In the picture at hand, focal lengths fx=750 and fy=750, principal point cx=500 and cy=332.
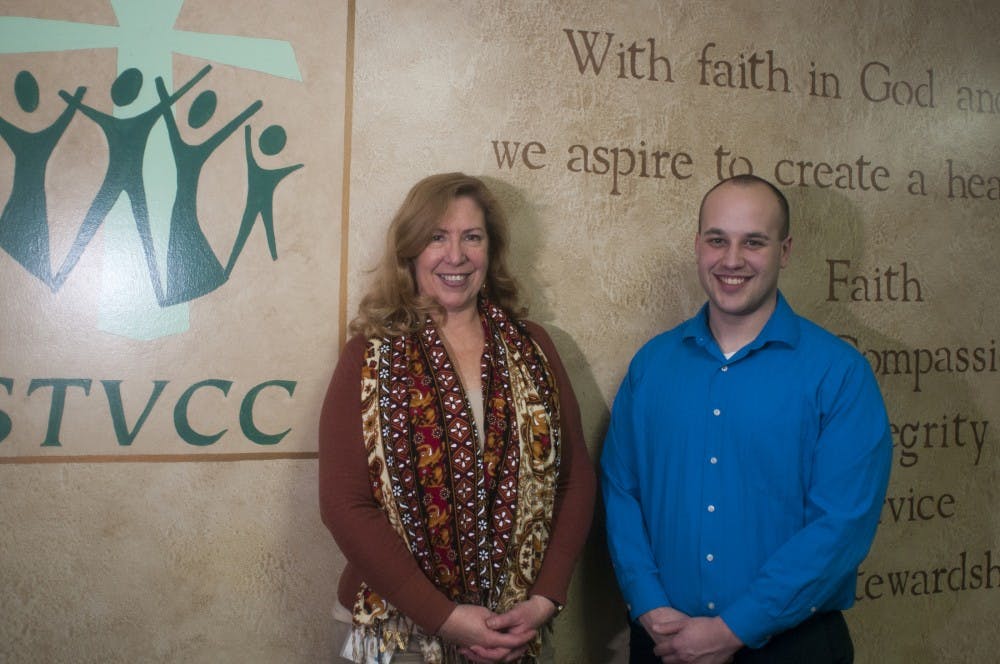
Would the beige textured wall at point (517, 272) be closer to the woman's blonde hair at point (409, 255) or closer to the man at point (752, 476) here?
the woman's blonde hair at point (409, 255)

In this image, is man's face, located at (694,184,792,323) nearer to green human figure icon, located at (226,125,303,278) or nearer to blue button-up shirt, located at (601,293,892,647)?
blue button-up shirt, located at (601,293,892,647)

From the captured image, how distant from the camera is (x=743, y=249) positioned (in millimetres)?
1768

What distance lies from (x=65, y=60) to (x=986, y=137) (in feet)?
9.63

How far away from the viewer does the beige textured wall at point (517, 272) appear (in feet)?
6.45

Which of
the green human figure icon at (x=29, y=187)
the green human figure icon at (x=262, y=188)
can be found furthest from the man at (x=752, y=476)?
the green human figure icon at (x=29, y=187)

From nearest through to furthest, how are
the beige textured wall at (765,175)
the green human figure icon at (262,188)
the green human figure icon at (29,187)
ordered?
the green human figure icon at (29,187) → the green human figure icon at (262,188) → the beige textured wall at (765,175)

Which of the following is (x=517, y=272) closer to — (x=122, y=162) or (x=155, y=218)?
(x=155, y=218)

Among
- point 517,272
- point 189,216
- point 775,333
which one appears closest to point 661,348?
point 775,333

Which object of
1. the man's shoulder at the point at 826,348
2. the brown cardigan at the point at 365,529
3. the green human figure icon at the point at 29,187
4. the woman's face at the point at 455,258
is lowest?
the brown cardigan at the point at 365,529

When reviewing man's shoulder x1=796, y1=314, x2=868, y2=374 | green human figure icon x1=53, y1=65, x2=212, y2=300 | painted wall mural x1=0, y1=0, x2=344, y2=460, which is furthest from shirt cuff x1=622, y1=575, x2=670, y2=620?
green human figure icon x1=53, y1=65, x2=212, y2=300

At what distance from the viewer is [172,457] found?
202cm

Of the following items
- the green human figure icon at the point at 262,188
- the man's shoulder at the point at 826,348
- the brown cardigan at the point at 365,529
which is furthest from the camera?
the green human figure icon at the point at 262,188

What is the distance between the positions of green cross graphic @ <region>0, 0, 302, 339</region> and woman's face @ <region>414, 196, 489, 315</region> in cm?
72

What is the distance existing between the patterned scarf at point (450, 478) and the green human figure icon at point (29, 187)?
3.08ft
